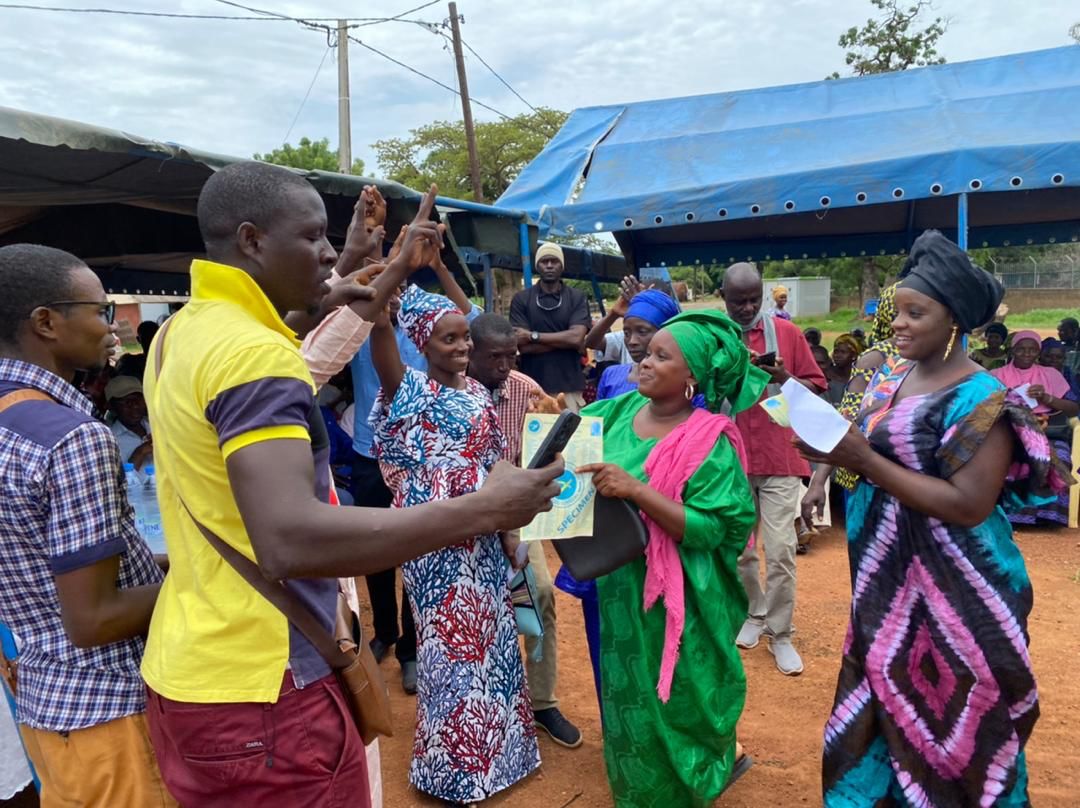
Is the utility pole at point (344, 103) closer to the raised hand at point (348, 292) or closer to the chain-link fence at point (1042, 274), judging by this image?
the raised hand at point (348, 292)

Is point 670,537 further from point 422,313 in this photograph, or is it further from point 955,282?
point 422,313

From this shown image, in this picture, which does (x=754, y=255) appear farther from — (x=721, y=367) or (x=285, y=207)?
(x=285, y=207)

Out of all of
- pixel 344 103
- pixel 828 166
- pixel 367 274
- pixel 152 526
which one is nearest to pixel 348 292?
pixel 367 274

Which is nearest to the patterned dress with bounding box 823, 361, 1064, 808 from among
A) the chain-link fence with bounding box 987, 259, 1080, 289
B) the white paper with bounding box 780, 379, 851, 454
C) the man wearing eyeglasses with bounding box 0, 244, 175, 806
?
the white paper with bounding box 780, 379, 851, 454

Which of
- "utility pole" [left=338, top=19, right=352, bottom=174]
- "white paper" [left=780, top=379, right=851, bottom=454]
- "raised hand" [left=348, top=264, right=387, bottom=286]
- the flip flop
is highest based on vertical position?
"utility pole" [left=338, top=19, right=352, bottom=174]

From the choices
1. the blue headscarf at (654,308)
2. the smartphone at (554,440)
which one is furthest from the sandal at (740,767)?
the smartphone at (554,440)

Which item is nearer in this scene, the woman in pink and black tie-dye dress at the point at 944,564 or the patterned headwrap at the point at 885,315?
the woman in pink and black tie-dye dress at the point at 944,564

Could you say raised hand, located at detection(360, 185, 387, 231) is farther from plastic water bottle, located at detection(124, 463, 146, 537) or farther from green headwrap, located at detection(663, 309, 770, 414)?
plastic water bottle, located at detection(124, 463, 146, 537)

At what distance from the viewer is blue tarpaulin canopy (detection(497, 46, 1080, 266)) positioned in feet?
22.1

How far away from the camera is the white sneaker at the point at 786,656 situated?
421cm

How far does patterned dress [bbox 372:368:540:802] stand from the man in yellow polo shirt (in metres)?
1.44

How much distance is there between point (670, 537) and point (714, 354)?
2.24 ft

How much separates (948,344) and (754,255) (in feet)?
26.2

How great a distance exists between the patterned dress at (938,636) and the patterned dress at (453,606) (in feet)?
4.13
